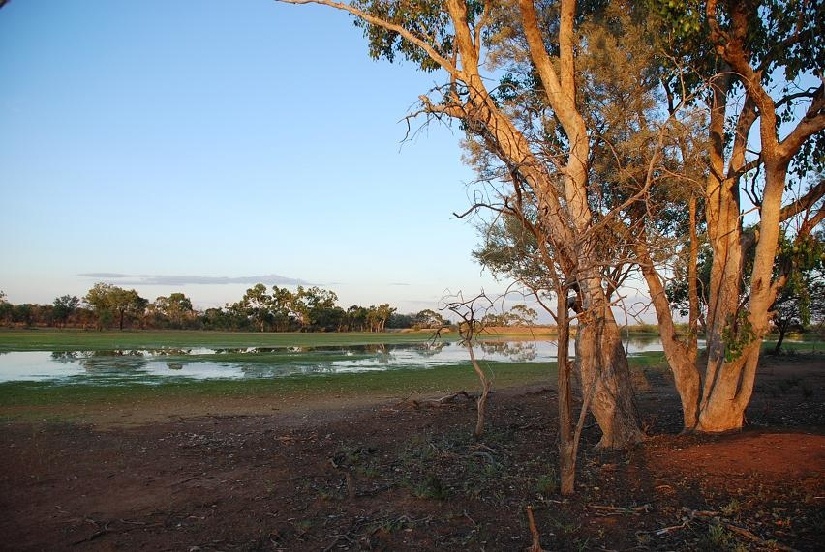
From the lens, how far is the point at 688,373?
32.1 ft

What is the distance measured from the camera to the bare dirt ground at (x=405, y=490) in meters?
6.14

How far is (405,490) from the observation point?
305 inches

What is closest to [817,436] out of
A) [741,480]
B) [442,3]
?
[741,480]

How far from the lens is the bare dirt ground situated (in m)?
6.14

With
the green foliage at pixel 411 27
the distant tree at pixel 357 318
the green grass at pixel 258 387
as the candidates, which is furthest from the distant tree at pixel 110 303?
the green foliage at pixel 411 27

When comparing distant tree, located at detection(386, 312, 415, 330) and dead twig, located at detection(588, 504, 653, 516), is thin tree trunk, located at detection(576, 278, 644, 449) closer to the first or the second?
dead twig, located at detection(588, 504, 653, 516)

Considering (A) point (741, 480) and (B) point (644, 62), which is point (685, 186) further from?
(A) point (741, 480)

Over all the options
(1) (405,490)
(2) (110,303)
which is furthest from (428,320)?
(2) (110,303)

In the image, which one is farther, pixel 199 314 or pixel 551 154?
pixel 199 314

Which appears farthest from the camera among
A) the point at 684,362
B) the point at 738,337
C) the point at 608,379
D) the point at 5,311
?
the point at 5,311

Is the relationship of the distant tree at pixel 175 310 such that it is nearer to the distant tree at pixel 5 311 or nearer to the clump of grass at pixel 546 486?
the distant tree at pixel 5 311

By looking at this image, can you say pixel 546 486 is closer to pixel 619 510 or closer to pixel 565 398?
pixel 619 510

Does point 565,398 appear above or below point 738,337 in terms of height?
below

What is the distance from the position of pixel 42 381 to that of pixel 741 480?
23461 mm
